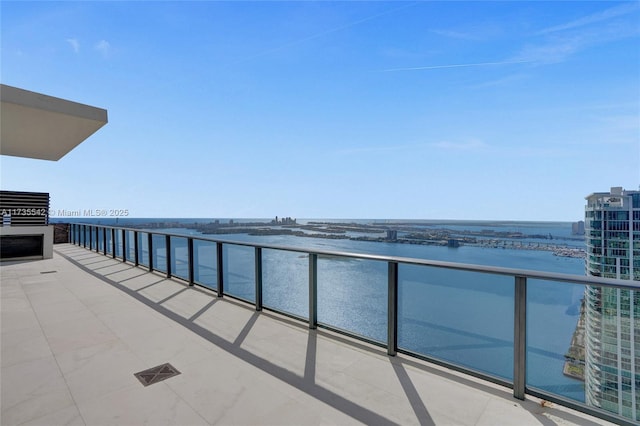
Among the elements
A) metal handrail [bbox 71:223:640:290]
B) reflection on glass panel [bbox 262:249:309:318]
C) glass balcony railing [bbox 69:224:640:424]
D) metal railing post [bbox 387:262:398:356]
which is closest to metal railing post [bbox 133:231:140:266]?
glass balcony railing [bbox 69:224:640:424]

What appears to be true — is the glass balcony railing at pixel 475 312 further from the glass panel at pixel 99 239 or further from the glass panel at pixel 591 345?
the glass panel at pixel 99 239

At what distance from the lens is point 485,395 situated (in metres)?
2.13

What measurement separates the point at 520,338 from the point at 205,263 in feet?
15.1

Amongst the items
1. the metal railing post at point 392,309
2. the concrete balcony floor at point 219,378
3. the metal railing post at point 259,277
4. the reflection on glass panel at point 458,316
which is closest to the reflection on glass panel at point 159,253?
the concrete balcony floor at point 219,378

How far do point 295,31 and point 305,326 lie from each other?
759cm

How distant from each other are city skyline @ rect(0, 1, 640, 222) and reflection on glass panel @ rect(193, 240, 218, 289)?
4591 millimetres

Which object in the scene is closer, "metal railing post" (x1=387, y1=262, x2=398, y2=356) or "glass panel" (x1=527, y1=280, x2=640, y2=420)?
"glass panel" (x1=527, y1=280, x2=640, y2=420)

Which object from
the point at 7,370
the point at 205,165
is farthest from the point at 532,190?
the point at 205,165

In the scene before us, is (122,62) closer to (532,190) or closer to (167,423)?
(167,423)

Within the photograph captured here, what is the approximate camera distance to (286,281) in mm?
3904

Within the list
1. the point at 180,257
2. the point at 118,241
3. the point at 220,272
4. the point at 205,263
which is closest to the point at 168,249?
the point at 180,257

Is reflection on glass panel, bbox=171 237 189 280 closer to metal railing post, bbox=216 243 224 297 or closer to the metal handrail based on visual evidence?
metal railing post, bbox=216 243 224 297

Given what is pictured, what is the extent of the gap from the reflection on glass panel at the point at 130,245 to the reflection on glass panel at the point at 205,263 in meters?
3.19

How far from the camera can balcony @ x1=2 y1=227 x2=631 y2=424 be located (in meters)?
1.91
